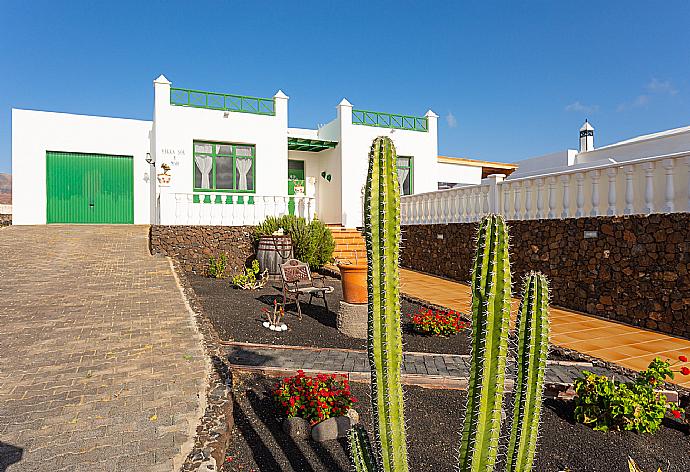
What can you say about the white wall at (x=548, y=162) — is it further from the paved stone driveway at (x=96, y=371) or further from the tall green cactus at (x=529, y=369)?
the tall green cactus at (x=529, y=369)

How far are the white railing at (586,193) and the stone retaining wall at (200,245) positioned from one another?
5.67 m

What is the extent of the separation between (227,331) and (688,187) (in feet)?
21.3

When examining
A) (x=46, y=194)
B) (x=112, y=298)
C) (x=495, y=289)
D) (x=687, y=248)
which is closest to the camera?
(x=495, y=289)

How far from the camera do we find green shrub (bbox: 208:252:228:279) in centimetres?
1106

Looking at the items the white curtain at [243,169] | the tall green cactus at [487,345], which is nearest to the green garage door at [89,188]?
the white curtain at [243,169]

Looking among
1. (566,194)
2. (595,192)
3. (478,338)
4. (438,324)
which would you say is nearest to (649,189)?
(595,192)

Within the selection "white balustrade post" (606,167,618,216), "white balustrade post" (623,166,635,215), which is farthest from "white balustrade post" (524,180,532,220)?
"white balustrade post" (623,166,635,215)

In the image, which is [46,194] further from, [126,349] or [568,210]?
[568,210]

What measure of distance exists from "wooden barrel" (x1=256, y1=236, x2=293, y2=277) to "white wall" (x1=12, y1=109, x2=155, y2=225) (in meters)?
7.37

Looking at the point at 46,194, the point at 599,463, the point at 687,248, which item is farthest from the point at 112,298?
the point at 46,194

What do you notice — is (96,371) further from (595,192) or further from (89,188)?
(89,188)

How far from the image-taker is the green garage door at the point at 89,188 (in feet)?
52.2

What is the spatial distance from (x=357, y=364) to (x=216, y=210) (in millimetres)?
8849

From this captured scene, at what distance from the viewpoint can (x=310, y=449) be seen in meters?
3.19
